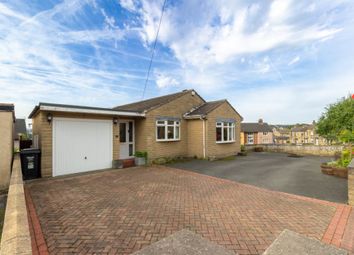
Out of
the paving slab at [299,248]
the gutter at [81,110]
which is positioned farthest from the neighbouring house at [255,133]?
the paving slab at [299,248]

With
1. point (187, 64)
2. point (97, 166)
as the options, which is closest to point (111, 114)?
point (97, 166)

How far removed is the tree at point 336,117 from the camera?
66.2 ft

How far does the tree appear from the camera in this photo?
2018cm

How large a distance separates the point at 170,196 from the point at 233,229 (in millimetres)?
2406

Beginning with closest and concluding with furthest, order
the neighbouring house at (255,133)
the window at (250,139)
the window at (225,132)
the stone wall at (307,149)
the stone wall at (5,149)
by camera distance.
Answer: the stone wall at (5,149) → the window at (225,132) → the stone wall at (307,149) → the neighbouring house at (255,133) → the window at (250,139)

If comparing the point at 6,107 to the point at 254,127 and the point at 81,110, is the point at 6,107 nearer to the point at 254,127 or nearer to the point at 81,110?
the point at 81,110

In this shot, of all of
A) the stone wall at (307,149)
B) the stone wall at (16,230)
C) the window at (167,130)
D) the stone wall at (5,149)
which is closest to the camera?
the stone wall at (16,230)

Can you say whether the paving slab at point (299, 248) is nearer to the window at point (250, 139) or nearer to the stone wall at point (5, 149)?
the stone wall at point (5, 149)

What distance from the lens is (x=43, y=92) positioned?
582 inches

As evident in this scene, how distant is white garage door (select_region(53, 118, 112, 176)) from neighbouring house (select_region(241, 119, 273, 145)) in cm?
3401

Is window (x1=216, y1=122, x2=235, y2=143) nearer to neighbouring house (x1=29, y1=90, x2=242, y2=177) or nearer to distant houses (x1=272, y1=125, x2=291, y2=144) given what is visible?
neighbouring house (x1=29, y1=90, x2=242, y2=177)

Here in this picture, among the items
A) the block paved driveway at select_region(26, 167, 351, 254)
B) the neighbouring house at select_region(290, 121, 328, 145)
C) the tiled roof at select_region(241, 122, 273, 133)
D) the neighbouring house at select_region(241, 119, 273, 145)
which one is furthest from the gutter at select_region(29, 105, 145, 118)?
the neighbouring house at select_region(290, 121, 328, 145)

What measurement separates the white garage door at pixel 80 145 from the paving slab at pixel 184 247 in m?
7.73

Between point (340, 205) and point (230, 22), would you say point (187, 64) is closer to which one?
point (230, 22)
